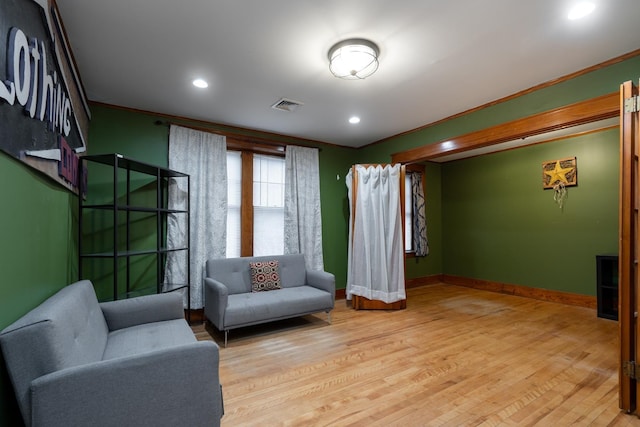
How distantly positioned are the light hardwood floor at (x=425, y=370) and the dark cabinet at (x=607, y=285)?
7.0 inches

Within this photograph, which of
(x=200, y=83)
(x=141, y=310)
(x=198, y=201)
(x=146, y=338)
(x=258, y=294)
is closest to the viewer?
(x=146, y=338)

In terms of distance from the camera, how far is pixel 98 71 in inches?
102

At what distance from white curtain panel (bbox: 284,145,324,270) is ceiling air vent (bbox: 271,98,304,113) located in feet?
3.29

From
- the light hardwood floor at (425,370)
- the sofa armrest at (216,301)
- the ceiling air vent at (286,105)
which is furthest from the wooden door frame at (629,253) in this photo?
the sofa armrest at (216,301)

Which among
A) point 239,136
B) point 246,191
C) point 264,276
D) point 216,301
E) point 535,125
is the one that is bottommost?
point 216,301

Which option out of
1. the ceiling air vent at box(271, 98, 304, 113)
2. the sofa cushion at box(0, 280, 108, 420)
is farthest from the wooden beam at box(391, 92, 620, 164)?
the sofa cushion at box(0, 280, 108, 420)

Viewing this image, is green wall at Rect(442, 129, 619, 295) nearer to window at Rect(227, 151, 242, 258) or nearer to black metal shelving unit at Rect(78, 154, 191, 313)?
window at Rect(227, 151, 242, 258)

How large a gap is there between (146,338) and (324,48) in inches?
97.4

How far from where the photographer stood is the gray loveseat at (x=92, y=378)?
115cm

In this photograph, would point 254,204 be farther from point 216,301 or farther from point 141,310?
point 141,310

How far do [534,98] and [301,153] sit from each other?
2893 millimetres

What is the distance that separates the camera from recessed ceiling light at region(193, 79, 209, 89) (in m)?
2.79

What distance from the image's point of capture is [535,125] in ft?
9.36

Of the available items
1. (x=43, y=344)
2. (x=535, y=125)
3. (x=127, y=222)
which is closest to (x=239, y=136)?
(x=127, y=222)
